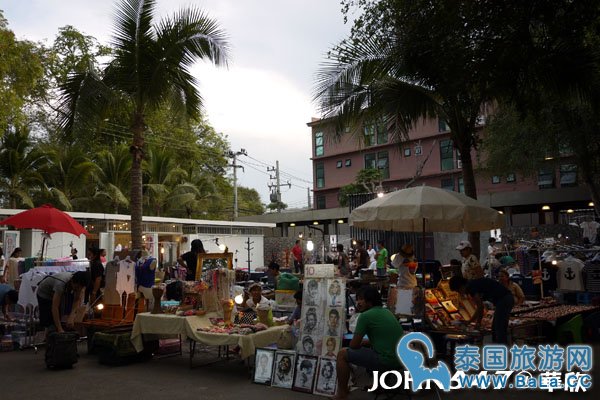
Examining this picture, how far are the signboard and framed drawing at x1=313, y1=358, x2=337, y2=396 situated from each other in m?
1.16

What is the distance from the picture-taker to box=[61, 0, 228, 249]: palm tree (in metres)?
12.5

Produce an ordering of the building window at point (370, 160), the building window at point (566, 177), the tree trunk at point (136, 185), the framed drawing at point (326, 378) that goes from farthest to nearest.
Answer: the building window at point (370, 160) < the building window at point (566, 177) < the tree trunk at point (136, 185) < the framed drawing at point (326, 378)

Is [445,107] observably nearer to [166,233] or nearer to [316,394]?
[316,394]

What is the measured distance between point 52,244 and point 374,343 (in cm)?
1849

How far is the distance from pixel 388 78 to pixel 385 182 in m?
30.5

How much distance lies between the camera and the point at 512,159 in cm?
2281

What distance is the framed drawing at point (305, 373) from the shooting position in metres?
6.52

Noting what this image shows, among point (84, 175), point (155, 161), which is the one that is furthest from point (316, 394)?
point (155, 161)

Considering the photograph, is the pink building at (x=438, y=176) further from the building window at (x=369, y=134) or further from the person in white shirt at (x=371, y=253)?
the building window at (x=369, y=134)

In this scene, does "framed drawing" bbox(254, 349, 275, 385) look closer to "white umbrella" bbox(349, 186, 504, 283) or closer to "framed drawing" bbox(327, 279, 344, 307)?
"framed drawing" bbox(327, 279, 344, 307)

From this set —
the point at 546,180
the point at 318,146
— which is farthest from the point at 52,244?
the point at 318,146

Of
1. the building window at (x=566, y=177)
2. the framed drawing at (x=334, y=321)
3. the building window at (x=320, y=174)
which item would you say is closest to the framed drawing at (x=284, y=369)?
the framed drawing at (x=334, y=321)

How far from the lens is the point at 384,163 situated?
41.5m

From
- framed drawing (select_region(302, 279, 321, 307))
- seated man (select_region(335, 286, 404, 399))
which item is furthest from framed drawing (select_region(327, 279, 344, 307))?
seated man (select_region(335, 286, 404, 399))
